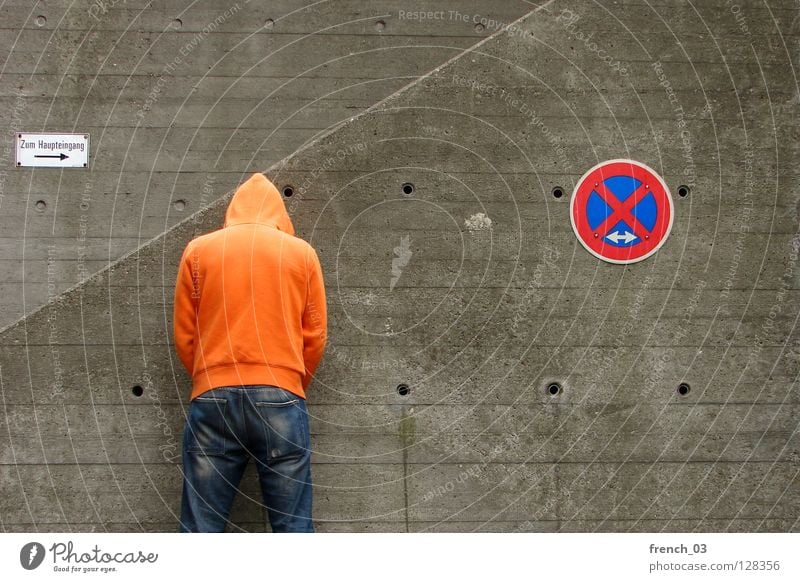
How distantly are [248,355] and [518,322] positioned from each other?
71.0 inches

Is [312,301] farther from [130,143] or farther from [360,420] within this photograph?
[130,143]

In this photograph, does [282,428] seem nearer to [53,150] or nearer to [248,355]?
[248,355]

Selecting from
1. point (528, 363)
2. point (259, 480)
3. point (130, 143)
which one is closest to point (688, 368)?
point (528, 363)

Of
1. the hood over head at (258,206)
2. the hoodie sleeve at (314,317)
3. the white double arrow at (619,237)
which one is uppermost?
the hood over head at (258,206)

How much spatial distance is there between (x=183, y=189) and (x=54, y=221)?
83 cm

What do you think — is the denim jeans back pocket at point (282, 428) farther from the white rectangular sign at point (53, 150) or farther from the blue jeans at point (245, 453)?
the white rectangular sign at point (53, 150)

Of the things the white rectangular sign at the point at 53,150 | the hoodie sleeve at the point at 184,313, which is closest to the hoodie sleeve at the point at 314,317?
the hoodie sleeve at the point at 184,313

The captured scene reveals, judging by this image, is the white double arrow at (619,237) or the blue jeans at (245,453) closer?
the blue jeans at (245,453)

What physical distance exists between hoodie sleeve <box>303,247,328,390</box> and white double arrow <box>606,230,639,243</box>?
1895 millimetres

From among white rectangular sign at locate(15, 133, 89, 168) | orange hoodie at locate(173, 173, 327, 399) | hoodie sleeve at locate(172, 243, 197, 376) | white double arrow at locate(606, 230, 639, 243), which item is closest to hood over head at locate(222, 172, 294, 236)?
orange hoodie at locate(173, 173, 327, 399)

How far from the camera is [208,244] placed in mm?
5699

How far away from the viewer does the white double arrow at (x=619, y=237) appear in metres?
6.40
